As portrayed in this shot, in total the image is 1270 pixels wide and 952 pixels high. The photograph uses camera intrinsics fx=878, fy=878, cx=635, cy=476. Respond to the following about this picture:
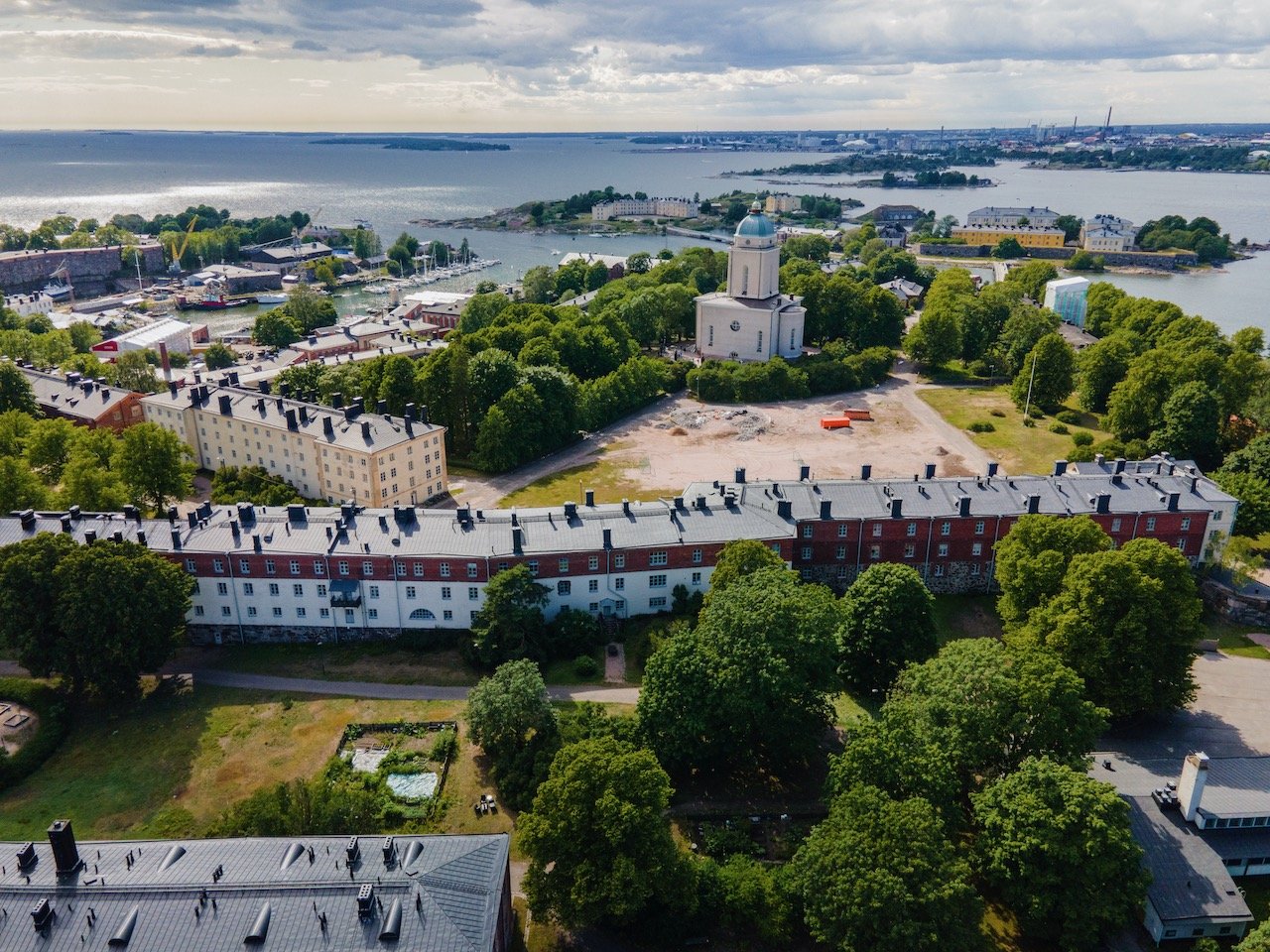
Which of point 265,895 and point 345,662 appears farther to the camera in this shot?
point 345,662

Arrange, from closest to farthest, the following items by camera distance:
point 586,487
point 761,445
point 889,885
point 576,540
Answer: point 889,885 < point 576,540 < point 586,487 < point 761,445

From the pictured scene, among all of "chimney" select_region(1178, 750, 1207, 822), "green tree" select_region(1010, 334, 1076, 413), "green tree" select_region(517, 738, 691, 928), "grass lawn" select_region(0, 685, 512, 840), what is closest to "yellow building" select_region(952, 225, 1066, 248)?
"green tree" select_region(1010, 334, 1076, 413)

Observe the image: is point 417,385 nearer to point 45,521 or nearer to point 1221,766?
point 45,521

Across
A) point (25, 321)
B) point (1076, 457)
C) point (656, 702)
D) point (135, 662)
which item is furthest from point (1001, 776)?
point (25, 321)

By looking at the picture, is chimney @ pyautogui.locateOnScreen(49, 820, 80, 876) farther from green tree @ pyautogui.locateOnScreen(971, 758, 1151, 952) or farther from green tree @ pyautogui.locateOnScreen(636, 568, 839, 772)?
green tree @ pyautogui.locateOnScreen(971, 758, 1151, 952)

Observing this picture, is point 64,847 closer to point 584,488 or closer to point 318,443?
point 318,443

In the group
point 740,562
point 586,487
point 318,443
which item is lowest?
point 586,487

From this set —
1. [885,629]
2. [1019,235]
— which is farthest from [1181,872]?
[1019,235]
